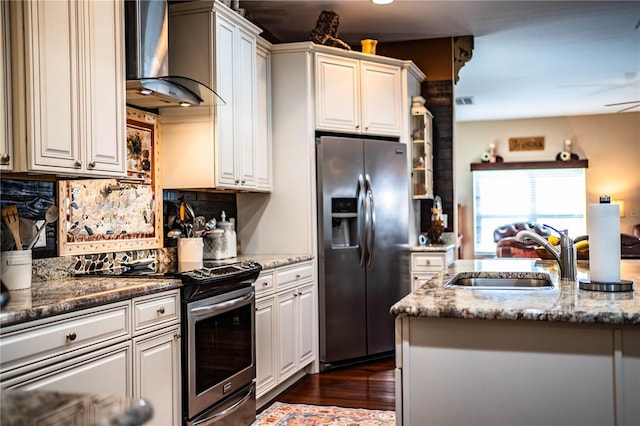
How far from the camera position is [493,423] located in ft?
5.97

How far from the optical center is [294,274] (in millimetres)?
4004

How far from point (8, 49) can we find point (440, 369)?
1848 millimetres

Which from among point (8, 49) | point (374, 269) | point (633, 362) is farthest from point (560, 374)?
point (374, 269)

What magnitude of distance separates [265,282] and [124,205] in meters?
0.90

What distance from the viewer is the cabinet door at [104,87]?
8.19ft

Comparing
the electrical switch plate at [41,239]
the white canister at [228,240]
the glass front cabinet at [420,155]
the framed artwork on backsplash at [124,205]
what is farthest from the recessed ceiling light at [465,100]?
the electrical switch plate at [41,239]

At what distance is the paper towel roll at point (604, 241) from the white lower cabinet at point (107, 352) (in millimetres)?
1668

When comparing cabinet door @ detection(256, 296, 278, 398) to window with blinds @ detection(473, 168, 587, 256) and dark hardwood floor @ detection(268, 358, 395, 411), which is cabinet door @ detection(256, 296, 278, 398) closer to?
dark hardwood floor @ detection(268, 358, 395, 411)

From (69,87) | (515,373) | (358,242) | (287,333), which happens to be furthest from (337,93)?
(515,373)

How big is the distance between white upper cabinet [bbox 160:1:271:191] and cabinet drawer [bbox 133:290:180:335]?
107 centimetres

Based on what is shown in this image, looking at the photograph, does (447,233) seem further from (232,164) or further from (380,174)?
(232,164)

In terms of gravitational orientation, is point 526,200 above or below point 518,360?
above

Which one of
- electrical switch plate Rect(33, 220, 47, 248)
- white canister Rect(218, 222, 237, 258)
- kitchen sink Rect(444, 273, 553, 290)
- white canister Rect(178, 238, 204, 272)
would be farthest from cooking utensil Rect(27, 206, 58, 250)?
kitchen sink Rect(444, 273, 553, 290)

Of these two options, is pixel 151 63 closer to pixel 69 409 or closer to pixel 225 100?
pixel 225 100
